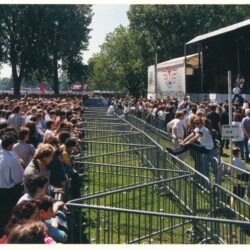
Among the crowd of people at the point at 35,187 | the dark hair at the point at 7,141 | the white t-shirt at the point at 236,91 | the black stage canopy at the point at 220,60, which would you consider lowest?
the crowd of people at the point at 35,187

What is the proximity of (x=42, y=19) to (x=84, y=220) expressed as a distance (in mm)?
47028

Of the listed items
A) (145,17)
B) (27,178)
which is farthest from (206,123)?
(145,17)

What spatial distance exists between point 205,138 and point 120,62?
65184mm

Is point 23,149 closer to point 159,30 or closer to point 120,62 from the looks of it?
point 159,30

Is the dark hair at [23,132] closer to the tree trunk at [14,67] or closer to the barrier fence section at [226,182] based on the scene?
the barrier fence section at [226,182]

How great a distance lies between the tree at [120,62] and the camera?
68812mm

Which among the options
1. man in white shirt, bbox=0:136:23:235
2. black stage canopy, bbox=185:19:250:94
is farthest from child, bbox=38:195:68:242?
black stage canopy, bbox=185:19:250:94

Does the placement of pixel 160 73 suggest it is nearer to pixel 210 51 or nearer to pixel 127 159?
pixel 210 51

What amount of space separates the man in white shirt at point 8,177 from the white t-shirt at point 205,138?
473cm

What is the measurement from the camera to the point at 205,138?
10.9 m

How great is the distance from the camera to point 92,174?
9891mm

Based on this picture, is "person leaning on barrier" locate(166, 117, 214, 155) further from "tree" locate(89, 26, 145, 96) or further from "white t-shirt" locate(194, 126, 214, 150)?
"tree" locate(89, 26, 145, 96)

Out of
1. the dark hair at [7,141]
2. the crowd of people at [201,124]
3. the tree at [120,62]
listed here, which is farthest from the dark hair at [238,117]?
the tree at [120,62]

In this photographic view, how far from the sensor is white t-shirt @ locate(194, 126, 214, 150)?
1089cm
